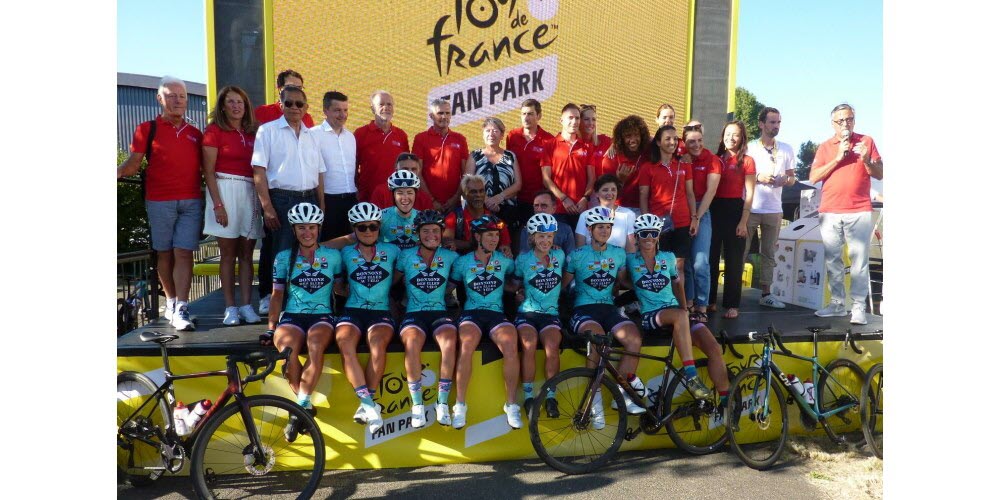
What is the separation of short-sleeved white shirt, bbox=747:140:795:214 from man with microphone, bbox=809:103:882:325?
0.57 meters

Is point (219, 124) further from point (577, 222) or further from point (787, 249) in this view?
point (787, 249)

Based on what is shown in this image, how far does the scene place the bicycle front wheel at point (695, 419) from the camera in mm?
4555

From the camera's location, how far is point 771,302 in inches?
→ 267

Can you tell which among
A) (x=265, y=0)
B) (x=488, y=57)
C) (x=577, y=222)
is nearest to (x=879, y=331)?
(x=577, y=222)

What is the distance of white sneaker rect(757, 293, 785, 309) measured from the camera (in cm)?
669

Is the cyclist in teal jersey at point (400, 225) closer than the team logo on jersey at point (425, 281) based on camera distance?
No

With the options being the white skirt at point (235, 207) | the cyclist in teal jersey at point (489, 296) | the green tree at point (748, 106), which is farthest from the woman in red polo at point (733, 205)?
the green tree at point (748, 106)

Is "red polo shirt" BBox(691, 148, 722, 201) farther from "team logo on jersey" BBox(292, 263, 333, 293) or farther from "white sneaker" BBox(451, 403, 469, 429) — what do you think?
"team logo on jersey" BBox(292, 263, 333, 293)

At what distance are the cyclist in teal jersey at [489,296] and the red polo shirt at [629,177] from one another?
1.60 m

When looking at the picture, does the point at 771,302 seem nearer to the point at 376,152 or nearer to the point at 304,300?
A: the point at 376,152

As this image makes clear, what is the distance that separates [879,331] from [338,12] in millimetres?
7003

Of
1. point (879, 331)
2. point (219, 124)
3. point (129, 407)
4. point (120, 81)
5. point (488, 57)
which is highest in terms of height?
point (120, 81)

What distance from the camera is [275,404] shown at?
3729 mm

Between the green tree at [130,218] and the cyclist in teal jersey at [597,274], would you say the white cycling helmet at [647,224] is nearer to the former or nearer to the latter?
the cyclist in teal jersey at [597,274]
